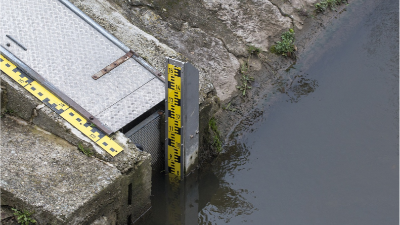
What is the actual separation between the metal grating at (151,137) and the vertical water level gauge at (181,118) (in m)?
0.12

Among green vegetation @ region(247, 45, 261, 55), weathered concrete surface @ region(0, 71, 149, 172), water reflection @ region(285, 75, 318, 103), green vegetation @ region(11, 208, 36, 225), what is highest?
green vegetation @ region(247, 45, 261, 55)

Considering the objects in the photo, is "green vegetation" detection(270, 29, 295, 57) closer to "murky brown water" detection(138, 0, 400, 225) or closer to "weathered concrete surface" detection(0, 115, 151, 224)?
"murky brown water" detection(138, 0, 400, 225)

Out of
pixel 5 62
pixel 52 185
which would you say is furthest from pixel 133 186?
pixel 5 62

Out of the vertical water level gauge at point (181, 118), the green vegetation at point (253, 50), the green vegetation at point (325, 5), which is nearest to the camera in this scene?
the vertical water level gauge at point (181, 118)

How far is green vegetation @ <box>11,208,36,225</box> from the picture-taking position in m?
4.72

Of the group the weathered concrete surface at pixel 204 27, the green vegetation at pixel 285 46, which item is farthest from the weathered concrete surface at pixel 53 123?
the green vegetation at pixel 285 46

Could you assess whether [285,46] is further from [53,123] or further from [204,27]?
[53,123]

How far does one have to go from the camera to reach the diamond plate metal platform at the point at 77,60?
18.5 feet

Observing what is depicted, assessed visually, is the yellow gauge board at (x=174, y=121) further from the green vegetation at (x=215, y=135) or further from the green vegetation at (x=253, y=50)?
the green vegetation at (x=253, y=50)

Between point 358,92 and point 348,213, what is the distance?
7.37 feet

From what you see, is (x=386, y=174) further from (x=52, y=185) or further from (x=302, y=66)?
(x=52, y=185)

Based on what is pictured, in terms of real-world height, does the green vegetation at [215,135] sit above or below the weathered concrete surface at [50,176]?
above

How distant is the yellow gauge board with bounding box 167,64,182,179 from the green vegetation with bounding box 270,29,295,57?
278 centimetres

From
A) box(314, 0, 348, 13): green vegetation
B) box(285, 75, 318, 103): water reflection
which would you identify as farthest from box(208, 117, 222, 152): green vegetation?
box(314, 0, 348, 13): green vegetation
